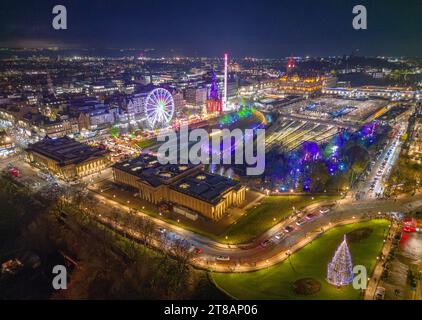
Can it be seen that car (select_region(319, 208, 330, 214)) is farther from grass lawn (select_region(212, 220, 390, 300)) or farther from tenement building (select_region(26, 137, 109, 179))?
tenement building (select_region(26, 137, 109, 179))

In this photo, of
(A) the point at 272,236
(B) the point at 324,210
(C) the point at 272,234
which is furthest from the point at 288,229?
(B) the point at 324,210

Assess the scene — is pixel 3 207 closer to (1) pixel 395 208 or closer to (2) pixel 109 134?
(2) pixel 109 134

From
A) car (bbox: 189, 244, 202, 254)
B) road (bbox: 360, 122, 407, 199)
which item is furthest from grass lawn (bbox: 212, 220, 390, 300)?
road (bbox: 360, 122, 407, 199)

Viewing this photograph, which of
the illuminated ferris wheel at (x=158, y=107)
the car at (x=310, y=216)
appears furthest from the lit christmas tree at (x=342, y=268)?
the illuminated ferris wheel at (x=158, y=107)

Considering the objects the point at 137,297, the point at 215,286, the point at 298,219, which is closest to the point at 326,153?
the point at 298,219

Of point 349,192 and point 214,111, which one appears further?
point 214,111

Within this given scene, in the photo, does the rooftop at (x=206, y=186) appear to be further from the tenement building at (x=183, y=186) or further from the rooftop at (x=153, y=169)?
the rooftop at (x=153, y=169)

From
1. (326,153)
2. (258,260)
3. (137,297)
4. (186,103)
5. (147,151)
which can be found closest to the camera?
(137,297)
